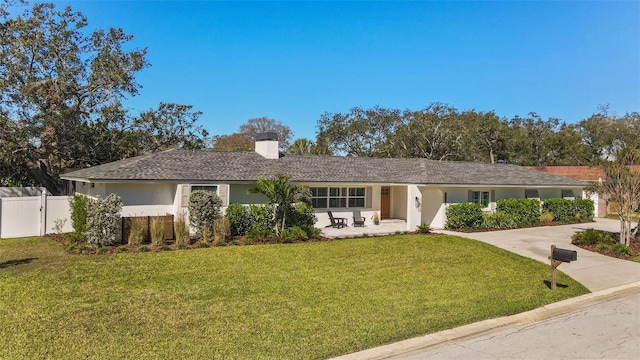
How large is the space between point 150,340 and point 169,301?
2.01 metres

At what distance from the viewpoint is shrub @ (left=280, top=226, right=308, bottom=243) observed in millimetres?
15773

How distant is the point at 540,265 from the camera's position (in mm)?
12078

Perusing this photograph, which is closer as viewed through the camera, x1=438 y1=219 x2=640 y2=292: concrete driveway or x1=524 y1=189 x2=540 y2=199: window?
x1=438 y1=219 x2=640 y2=292: concrete driveway

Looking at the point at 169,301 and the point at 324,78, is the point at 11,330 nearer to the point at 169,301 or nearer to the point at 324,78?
the point at 169,301

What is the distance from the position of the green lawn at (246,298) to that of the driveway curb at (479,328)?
0.18 metres

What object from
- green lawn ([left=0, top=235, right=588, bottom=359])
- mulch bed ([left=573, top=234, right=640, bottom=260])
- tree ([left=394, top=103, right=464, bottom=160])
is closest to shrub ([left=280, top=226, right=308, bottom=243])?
green lawn ([left=0, top=235, right=588, bottom=359])

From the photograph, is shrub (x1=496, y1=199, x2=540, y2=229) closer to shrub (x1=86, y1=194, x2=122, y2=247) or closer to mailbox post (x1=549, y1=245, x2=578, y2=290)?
mailbox post (x1=549, y1=245, x2=578, y2=290)

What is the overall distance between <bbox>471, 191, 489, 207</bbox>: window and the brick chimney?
447 inches

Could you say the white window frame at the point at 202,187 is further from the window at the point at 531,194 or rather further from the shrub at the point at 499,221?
the window at the point at 531,194

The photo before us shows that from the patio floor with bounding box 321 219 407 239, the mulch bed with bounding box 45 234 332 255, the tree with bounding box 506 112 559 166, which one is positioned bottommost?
the mulch bed with bounding box 45 234 332 255

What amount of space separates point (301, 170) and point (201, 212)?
6532 millimetres

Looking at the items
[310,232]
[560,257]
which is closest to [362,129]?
[310,232]

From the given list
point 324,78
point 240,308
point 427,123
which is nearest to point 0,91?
point 324,78

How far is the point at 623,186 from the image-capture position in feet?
49.8
